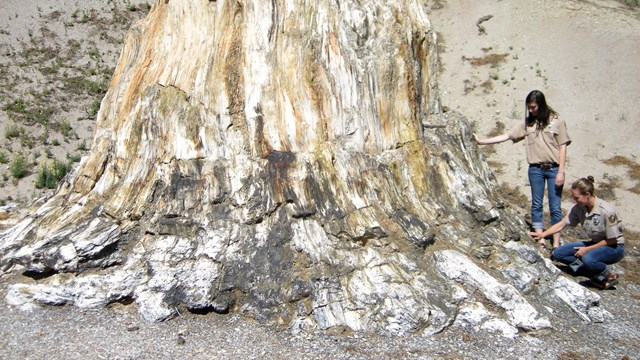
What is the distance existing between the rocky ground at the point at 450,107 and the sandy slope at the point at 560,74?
55mm

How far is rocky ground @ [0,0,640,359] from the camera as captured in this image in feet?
20.5

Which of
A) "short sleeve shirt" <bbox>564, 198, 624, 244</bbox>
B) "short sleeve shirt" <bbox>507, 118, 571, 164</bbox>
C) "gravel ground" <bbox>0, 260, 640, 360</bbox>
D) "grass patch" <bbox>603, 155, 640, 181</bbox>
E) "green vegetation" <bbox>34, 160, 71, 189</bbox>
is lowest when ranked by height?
"grass patch" <bbox>603, 155, 640, 181</bbox>

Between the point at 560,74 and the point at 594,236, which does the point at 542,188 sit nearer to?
the point at 594,236

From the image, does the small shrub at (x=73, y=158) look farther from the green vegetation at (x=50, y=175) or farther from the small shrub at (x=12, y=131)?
the small shrub at (x=12, y=131)

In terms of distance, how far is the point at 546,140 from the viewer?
8.12 meters

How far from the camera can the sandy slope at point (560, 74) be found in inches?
659

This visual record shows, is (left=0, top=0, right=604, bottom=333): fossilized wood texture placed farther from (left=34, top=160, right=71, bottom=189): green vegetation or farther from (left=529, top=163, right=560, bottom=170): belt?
(left=34, top=160, right=71, bottom=189): green vegetation

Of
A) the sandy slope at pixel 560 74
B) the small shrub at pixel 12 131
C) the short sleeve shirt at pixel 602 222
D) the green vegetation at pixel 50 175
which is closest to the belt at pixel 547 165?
the short sleeve shirt at pixel 602 222

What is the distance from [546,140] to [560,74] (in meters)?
14.6

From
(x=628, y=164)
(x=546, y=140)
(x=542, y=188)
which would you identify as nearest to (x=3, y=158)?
(x=542, y=188)

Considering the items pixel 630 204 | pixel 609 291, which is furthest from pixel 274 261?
pixel 630 204

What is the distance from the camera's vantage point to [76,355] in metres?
5.95

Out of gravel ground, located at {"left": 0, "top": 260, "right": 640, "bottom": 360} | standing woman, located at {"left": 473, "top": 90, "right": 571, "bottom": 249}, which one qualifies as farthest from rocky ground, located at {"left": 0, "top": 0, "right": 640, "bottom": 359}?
standing woman, located at {"left": 473, "top": 90, "right": 571, "bottom": 249}

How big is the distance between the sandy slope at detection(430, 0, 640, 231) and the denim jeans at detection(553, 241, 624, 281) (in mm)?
5702
